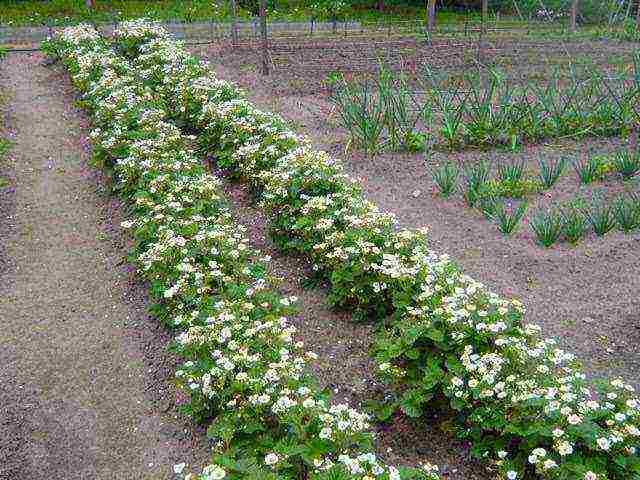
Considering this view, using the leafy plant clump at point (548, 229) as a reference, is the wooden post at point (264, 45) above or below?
above

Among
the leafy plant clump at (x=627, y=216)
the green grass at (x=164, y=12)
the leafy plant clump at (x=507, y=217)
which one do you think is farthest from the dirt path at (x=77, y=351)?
the green grass at (x=164, y=12)

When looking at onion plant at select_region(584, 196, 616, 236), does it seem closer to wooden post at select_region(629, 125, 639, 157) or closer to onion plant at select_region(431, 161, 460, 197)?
onion plant at select_region(431, 161, 460, 197)

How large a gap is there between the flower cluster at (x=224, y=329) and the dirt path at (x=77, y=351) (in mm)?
256

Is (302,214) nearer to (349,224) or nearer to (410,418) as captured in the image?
(349,224)

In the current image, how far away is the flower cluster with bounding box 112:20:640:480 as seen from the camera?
115 inches

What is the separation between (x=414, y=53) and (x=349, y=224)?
732 centimetres

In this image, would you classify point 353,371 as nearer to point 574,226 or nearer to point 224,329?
point 224,329

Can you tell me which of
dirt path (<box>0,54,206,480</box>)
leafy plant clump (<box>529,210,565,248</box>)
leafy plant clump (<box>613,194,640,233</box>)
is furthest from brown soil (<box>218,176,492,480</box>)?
leafy plant clump (<box>613,194,640,233</box>)

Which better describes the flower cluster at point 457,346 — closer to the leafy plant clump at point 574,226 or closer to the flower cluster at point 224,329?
the flower cluster at point 224,329

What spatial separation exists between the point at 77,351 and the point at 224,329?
1.27 m

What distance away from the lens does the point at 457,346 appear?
11.7 ft

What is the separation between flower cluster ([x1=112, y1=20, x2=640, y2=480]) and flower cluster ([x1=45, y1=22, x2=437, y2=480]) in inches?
17.0

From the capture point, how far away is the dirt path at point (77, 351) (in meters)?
3.51

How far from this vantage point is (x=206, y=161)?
725 centimetres
